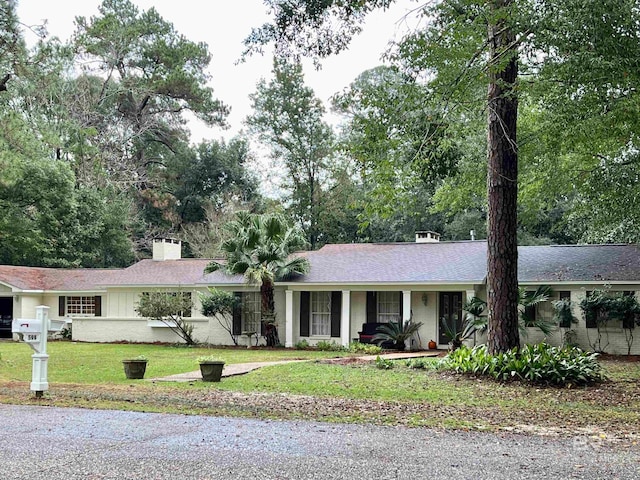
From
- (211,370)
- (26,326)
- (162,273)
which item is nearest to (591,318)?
(211,370)

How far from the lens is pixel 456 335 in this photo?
1930 centimetres

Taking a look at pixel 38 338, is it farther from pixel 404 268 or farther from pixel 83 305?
pixel 83 305

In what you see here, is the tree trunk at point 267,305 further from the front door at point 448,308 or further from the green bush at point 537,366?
the green bush at point 537,366

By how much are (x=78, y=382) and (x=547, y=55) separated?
390 inches

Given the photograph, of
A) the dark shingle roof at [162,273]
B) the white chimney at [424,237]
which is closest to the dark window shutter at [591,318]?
the white chimney at [424,237]

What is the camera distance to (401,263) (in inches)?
940

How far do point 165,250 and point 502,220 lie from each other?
1846cm

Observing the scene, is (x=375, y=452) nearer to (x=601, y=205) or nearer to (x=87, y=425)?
(x=87, y=425)

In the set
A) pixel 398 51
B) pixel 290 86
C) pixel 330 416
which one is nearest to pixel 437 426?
pixel 330 416

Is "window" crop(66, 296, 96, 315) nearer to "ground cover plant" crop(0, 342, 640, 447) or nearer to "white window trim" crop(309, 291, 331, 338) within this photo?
"white window trim" crop(309, 291, 331, 338)

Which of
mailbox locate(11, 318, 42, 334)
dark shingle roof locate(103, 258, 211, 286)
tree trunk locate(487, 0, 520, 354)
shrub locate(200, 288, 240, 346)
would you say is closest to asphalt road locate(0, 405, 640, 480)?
mailbox locate(11, 318, 42, 334)

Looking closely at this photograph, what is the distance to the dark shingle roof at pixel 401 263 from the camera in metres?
22.1

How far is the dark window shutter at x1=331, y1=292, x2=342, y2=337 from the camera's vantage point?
77.4ft

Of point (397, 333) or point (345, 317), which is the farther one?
point (345, 317)
